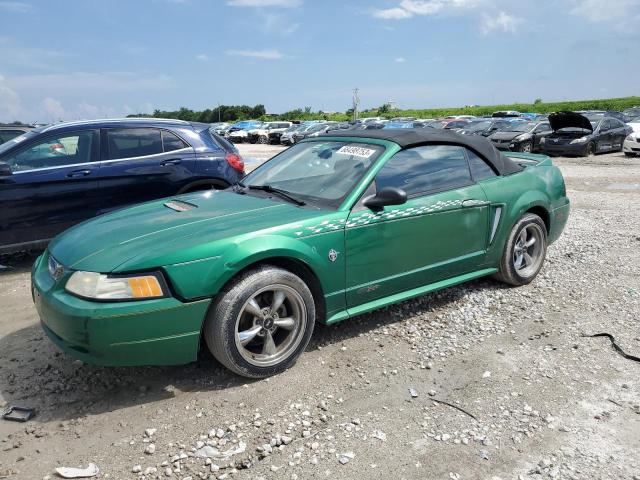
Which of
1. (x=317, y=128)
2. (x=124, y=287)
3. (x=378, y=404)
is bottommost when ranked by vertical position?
(x=378, y=404)

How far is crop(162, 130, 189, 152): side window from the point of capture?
6324mm

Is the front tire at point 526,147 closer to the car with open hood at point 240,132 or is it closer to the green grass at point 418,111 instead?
the car with open hood at point 240,132

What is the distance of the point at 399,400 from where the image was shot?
311 cm

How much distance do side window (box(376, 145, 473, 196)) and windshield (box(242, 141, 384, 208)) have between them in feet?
0.55

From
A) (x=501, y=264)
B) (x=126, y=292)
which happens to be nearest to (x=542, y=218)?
(x=501, y=264)

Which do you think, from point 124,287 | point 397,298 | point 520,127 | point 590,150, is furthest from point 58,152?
point 520,127

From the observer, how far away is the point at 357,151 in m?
4.03

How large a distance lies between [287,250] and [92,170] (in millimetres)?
3613

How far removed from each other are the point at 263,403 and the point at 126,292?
103 centimetres

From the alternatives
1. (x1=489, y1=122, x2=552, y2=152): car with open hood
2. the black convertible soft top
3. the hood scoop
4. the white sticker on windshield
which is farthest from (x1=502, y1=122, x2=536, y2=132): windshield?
the hood scoop

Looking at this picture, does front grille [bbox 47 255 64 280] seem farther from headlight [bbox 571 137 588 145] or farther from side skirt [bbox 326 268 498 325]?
headlight [bbox 571 137 588 145]

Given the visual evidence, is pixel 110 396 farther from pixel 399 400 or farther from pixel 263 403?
pixel 399 400

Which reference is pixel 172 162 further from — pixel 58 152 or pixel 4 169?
pixel 4 169

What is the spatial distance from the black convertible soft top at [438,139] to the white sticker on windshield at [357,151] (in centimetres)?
19
